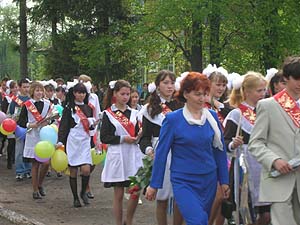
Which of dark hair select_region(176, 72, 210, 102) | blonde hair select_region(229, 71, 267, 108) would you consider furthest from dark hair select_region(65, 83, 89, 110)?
dark hair select_region(176, 72, 210, 102)

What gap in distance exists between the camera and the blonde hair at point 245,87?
6738 millimetres

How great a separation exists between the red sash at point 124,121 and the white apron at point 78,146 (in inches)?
74.6

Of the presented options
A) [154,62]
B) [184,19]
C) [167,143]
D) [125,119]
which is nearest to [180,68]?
[154,62]

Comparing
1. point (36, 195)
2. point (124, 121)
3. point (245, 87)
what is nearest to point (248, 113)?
point (245, 87)

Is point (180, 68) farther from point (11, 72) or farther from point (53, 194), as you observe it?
point (11, 72)

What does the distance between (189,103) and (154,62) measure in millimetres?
27106

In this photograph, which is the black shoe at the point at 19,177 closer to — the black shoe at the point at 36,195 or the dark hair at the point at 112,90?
the black shoe at the point at 36,195

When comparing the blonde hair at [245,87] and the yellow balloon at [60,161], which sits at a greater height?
the blonde hair at [245,87]

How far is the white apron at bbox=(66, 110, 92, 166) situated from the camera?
383 inches

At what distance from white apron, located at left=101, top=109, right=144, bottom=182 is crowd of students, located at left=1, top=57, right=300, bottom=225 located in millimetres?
12

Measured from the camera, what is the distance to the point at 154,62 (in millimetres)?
32906

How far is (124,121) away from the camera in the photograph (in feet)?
26.2

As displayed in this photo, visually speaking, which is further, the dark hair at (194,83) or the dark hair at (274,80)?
Answer: the dark hair at (274,80)

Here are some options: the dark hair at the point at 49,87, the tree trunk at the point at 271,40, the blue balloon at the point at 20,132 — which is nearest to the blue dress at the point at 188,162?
the blue balloon at the point at 20,132
